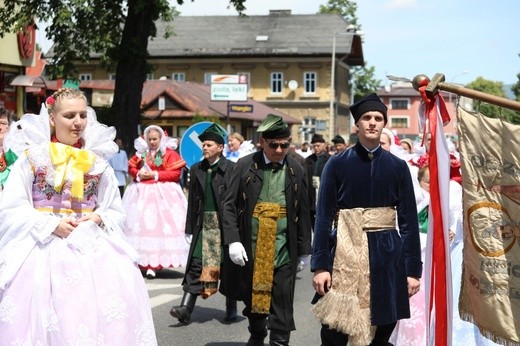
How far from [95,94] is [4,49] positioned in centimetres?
1015

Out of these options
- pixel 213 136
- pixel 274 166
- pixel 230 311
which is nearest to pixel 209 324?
pixel 230 311

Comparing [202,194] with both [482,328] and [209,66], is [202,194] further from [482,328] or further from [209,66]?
[209,66]

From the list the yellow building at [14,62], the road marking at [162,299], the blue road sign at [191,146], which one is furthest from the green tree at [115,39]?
the road marking at [162,299]

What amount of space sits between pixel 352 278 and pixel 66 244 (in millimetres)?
1682

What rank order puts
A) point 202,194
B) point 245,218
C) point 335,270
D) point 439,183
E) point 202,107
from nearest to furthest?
point 439,183 < point 335,270 < point 245,218 < point 202,194 < point 202,107

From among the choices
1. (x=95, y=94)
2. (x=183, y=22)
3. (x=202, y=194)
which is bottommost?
(x=202, y=194)

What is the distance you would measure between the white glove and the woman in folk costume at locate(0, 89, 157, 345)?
143 centimetres

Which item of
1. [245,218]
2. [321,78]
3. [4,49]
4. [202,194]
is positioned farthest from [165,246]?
[321,78]

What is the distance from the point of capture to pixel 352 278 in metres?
5.79

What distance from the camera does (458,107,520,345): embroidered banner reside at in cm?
500

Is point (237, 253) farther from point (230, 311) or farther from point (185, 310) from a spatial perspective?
point (230, 311)

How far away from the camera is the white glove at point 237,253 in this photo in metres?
7.40

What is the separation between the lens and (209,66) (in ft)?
238

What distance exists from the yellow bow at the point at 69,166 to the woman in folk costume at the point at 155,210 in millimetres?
6520
